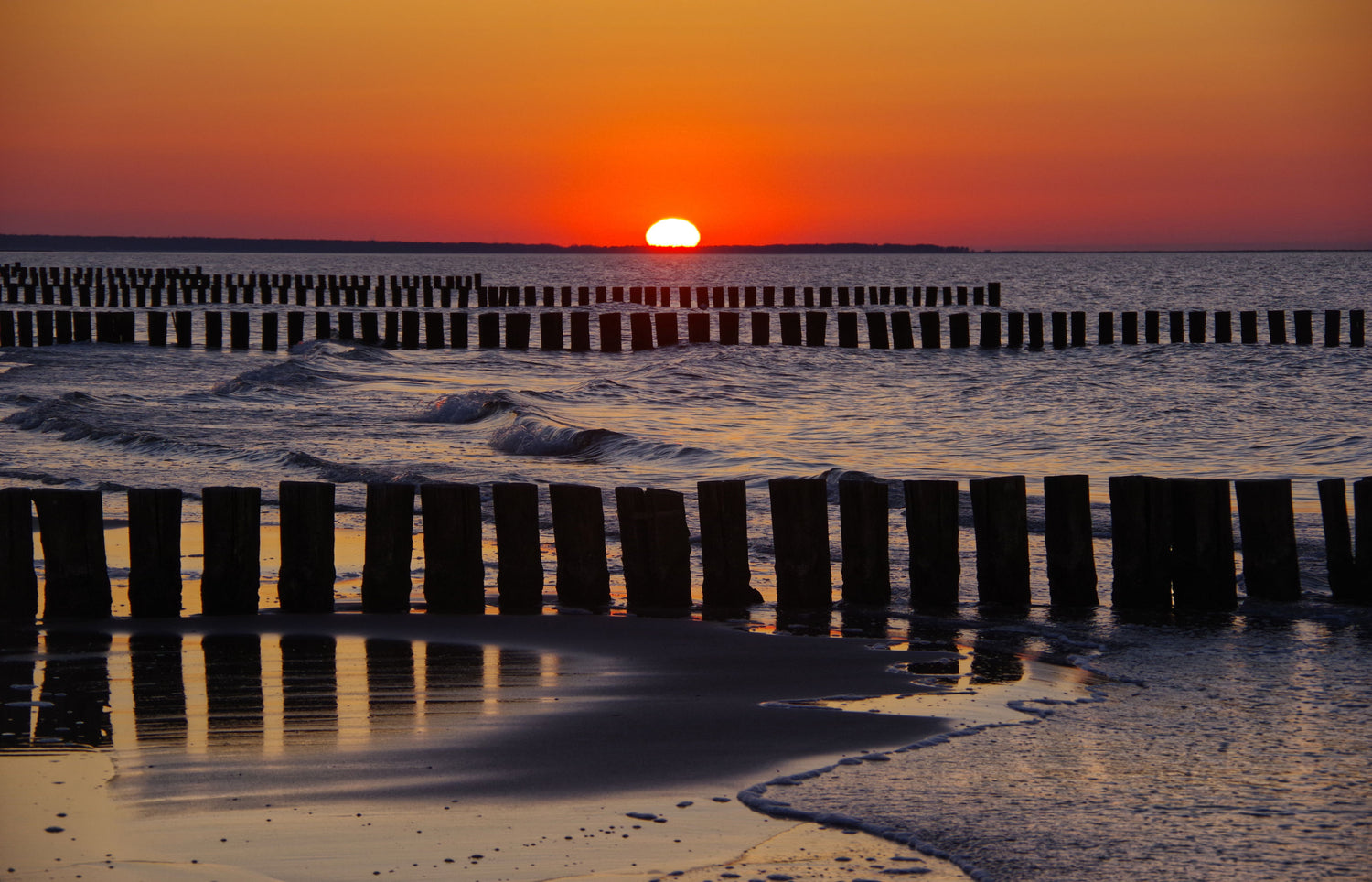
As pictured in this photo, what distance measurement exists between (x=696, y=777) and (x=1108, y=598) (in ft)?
12.4

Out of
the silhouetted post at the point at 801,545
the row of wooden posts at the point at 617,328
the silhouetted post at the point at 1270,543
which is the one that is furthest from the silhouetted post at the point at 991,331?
the silhouetted post at the point at 801,545

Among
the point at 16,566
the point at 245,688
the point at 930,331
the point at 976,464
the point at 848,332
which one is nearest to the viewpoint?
the point at 245,688

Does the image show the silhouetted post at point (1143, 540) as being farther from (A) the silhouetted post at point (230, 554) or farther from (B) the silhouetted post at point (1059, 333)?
(B) the silhouetted post at point (1059, 333)

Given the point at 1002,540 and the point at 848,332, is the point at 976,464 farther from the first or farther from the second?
the point at 848,332

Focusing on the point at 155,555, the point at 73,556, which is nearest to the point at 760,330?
the point at 155,555

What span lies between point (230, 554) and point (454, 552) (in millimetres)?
1086

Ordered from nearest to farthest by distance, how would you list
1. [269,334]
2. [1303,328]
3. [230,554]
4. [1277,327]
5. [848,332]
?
[230,554] → [269,334] → [1303,328] → [1277,327] → [848,332]

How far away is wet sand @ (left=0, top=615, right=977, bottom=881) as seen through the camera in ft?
12.1

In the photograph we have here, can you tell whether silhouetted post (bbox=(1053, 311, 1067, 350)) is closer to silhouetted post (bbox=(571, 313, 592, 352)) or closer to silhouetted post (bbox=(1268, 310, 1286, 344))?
silhouetted post (bbox=(1268, 310, 1286, 344))

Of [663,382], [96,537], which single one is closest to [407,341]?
[663,382]

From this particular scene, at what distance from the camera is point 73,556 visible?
670 centimetres

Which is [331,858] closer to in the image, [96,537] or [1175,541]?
[96,537]

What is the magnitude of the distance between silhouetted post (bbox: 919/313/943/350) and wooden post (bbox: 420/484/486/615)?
2849cm

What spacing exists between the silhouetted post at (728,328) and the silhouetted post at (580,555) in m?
28.2
